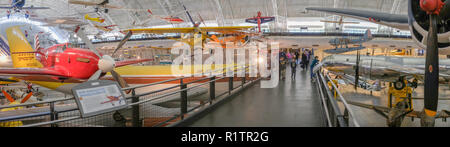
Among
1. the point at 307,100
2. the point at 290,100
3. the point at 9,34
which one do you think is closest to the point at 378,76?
the point at 307,100

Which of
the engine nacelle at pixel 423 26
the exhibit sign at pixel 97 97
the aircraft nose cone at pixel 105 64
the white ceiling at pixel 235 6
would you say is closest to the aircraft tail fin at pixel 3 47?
the aircraft nose cone at pixel 105 64

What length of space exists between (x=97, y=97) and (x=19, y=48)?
34.7 feet

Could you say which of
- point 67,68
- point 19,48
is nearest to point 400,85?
point 67,68

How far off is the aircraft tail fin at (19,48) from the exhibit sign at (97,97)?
32.4ft

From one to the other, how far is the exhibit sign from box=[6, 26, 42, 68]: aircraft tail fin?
32.4 feet

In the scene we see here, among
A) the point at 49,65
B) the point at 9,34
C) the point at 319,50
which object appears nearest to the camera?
the point at 49,65

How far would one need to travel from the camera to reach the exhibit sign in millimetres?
2322

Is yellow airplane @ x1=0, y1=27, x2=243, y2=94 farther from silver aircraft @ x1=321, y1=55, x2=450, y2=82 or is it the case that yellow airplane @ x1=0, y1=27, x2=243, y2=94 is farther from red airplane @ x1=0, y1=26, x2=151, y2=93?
silver aircraft @ x1=321, y1=55, x2=450, y2=82

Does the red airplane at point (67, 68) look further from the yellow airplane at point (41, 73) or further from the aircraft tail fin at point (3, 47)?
the aircraft tail fin at point (3, 47)

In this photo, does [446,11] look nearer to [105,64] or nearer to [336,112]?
[336,112]
